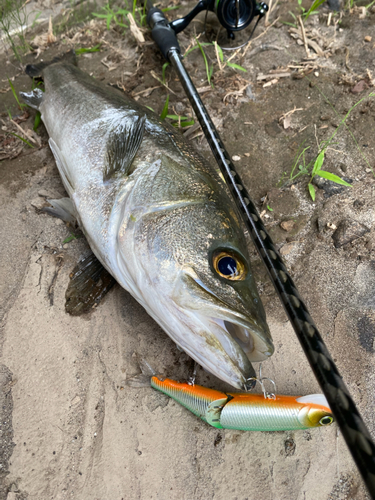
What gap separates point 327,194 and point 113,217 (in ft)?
5.60

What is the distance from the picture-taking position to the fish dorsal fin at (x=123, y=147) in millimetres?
2232

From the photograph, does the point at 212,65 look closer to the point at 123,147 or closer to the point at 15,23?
the point at 123,147

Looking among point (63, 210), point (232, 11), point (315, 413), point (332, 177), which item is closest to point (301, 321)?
point (315, 413)

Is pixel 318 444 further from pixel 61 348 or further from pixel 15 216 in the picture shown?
pixel 15 216

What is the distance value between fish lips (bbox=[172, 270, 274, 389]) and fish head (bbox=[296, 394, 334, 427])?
32 cm

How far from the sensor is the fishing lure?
1.69 m

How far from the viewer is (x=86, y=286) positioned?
7.81ft

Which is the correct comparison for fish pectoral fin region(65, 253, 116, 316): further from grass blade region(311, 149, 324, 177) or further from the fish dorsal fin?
grass blade region(311, 149, 324, 177)

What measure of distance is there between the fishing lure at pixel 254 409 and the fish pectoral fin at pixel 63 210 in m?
1.56

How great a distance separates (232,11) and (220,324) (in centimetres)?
330

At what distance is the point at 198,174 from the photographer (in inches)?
84.4

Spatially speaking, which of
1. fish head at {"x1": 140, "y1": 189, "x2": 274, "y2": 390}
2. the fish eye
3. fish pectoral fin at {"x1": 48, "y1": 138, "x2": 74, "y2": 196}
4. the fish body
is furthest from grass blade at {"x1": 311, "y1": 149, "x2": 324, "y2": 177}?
fish pectoral fin at {"x1": 48, "y1": 138, "x2": 74, "y2": 196}

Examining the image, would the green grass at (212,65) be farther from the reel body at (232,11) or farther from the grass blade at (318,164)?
the grass blade at (318,164)

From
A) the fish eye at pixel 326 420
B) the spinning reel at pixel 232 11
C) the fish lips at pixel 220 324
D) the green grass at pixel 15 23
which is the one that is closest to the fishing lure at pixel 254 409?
the fish eye at pixel 326 420
